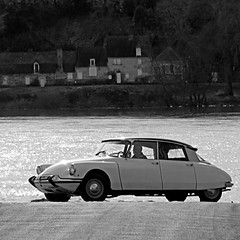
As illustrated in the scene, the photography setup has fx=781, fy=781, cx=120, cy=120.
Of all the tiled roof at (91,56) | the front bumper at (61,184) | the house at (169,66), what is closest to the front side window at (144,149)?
the front bumper at (61,184)

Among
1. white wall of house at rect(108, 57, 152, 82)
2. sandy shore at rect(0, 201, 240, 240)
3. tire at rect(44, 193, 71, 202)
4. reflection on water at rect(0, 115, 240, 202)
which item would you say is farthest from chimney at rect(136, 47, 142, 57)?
sandy shore at rect(0, 201, 240, 240)

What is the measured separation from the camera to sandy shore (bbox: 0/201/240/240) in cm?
1074

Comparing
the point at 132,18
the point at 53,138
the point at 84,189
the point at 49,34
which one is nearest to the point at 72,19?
the point at 49,34

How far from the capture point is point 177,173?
1585cm

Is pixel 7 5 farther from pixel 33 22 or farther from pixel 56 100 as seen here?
pixel 56 100

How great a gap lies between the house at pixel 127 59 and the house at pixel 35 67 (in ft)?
20.1

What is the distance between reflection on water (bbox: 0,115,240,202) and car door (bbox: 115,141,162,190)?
7.12 ft

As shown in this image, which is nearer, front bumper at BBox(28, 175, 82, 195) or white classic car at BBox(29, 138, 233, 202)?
front bumper at BBox(28, 175, 82, 195)

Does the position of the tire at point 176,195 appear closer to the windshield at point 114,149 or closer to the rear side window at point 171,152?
the rear side window at point 171,152

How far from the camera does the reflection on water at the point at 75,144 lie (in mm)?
20844

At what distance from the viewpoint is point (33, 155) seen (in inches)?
1168

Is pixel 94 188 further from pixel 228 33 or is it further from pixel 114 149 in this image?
pixel 228 33

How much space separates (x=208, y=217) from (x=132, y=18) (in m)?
132

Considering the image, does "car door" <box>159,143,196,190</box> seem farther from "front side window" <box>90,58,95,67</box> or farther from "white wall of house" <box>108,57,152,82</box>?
"front side window" <box>90,58,95,67</box>
